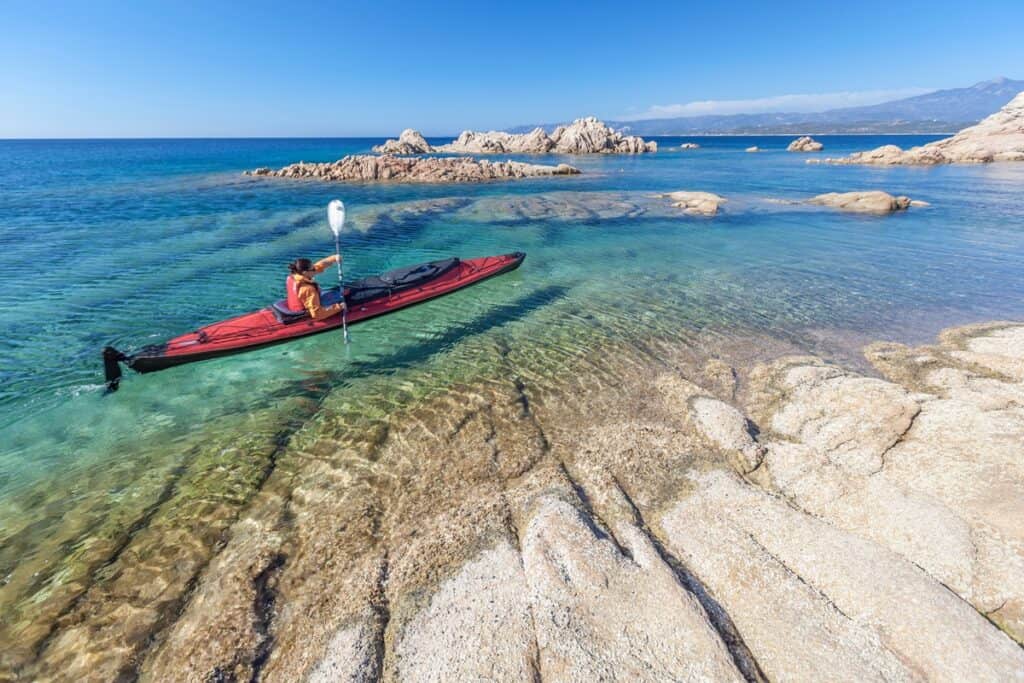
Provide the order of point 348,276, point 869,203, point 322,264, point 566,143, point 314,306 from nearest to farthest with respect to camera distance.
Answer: point 314,306
point 322,264
point 348,276
point 869,203
point 566,143

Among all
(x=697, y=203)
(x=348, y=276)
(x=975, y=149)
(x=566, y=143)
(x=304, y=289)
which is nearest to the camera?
(x=304, y=289)

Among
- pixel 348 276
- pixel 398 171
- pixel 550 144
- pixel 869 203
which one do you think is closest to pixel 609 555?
pixel 348 276

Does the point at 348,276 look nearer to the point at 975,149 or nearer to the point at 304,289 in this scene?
the point at 304,289

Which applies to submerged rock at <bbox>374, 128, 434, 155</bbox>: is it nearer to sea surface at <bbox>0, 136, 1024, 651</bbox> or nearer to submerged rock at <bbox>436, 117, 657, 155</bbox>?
submerged rock at <bbox>436, 117, 657, 155</bbox>

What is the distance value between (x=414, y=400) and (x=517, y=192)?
43384 mm

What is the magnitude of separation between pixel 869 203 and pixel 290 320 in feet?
158

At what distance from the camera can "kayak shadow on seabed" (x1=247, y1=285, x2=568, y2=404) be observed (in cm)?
1206

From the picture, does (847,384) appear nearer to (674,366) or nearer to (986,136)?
(674,366)

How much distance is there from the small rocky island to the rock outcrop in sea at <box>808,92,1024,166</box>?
52.6m

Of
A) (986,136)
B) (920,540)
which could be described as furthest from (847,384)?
(986,136)

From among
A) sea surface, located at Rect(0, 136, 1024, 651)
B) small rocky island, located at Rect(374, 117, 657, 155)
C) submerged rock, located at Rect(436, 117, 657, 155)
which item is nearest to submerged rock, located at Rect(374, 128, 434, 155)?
small rocky island, located at Rect(374, 117, 657, 155)

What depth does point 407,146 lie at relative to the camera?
12394 centimetres

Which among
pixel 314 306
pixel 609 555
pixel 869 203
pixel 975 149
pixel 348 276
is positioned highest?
pixel 975 149

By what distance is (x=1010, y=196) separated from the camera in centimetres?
4391
